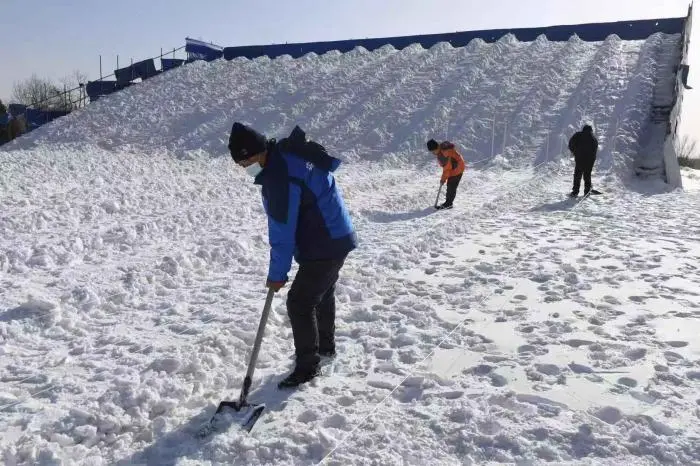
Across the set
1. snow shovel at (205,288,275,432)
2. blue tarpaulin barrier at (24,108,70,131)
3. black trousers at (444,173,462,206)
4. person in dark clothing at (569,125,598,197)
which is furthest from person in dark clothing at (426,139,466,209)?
blue tarpaulin barrier at (24,108,70,131)

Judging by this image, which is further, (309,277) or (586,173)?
(586,173)

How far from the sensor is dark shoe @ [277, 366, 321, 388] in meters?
3.87

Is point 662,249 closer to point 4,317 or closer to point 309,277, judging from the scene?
point 309,277

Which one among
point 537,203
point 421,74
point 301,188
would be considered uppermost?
point 421,74

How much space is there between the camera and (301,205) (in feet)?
11.8

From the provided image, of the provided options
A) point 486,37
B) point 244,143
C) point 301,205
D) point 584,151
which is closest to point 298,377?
point 301,205

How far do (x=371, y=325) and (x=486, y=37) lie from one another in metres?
26.2

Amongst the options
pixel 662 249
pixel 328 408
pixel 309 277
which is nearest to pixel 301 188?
pixel 309 277

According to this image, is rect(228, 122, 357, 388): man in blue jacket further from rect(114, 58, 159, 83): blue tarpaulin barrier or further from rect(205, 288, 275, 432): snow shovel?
rect(114, 58, 159, 83): blue tarpaulin barrier

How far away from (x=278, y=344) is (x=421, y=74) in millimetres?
22198

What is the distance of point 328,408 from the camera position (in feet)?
11.8

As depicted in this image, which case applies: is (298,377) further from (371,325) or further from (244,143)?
(244,143)

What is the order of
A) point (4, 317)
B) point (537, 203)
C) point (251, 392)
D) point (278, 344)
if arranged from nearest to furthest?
1. point (251, 392)
2. point (278, 344)
3. point (4, 317)
4. point (537, 203)

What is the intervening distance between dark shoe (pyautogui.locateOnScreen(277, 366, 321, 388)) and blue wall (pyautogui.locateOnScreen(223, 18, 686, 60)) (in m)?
26.9
